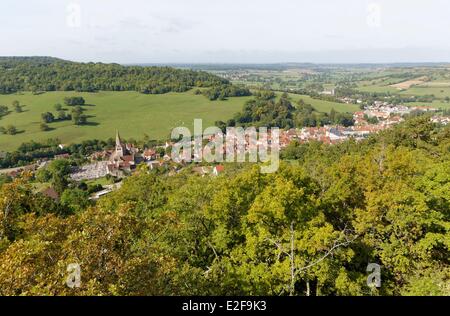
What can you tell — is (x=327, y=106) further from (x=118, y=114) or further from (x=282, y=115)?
(x=118, y=114)

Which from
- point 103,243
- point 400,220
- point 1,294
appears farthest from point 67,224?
point 400,220

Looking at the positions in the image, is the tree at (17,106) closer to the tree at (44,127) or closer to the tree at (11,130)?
the tree at (11,130)

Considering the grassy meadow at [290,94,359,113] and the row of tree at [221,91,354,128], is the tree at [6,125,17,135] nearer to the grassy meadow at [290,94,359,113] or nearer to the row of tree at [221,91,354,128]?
the row of tree at [221,91,354,128]

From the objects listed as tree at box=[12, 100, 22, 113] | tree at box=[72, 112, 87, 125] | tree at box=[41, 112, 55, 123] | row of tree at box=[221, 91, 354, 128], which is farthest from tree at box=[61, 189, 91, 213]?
tree at box=[12, 100, 22, 113]

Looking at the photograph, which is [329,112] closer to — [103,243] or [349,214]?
[349,214]

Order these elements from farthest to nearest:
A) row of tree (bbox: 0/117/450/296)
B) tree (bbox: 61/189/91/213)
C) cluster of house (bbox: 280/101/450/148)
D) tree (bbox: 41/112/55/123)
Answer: tree (bbox: 41/112/55/123)
cluster of house (bbox: 280/101/450/148)
tree (bbox: 61/189/91/213)
row of tree (bbox: 0/117/450/296)

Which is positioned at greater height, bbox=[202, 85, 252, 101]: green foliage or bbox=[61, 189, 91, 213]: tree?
bbox=[202, 85, 252, 101]: green foliage
